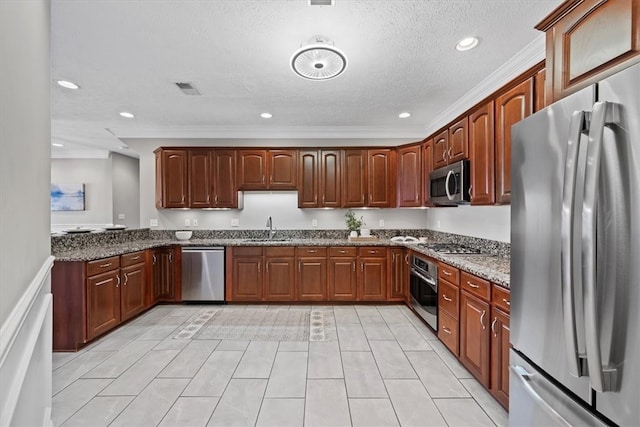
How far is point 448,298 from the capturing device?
2.68 meters

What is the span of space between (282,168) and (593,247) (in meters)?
3.93

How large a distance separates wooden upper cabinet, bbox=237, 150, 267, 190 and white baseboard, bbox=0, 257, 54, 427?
9.67 ft

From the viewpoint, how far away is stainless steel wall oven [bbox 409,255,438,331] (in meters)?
3.01

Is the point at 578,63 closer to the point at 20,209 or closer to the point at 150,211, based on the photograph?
the point at 20,209

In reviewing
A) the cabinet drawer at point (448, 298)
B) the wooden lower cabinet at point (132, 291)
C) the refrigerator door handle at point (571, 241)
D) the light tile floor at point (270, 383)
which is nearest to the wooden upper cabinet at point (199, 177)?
the wooden lower cabinet at point (132, 291)

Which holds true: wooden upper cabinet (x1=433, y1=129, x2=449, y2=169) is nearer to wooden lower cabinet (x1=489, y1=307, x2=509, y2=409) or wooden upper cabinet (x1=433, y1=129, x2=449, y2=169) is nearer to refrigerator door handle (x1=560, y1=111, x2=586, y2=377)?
wooden lower cabinet (x1=489, y1=307, x2=509, y2=409)

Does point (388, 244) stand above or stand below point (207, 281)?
above

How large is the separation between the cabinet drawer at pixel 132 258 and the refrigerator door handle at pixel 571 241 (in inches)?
153

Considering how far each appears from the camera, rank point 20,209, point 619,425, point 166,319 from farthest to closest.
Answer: point 166,319 < point 20,209 < point 619,425

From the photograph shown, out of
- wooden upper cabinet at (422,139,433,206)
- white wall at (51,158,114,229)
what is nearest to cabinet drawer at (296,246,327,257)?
wooden upper cabinet at (422,139,433,206)

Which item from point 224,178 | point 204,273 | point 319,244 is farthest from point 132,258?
point 319,244

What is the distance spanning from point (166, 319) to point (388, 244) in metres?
3.05

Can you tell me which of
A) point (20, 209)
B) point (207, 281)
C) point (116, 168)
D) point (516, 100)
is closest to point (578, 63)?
point (516, 100)

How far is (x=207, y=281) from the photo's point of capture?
4.14 metres
